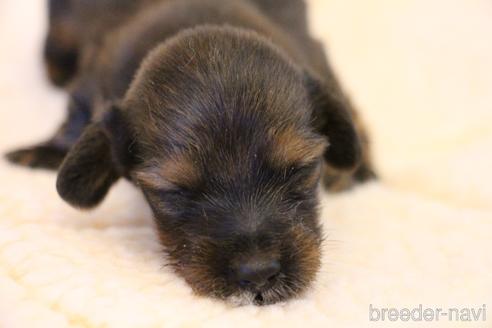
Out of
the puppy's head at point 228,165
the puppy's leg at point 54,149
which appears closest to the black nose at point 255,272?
the puppy's head at point 228,165

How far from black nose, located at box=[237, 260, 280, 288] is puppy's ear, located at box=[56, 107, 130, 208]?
67 cm

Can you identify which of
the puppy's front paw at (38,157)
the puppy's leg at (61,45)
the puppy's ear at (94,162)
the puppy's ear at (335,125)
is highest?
the puppy's ear at (335,125)

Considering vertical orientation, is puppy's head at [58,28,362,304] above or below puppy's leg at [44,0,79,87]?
above

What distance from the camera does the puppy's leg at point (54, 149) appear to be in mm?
2676

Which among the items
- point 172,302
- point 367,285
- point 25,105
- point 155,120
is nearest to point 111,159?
point 155,120

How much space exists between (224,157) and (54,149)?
1.27 m

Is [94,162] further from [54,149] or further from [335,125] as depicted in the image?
[335,125]

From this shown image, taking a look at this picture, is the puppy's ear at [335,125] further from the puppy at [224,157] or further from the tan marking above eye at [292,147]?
the tan marking above eye at [292,147]

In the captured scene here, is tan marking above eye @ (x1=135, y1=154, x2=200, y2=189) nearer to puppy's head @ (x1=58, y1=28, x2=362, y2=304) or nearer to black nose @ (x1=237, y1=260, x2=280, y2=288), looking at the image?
puppy's head @ (x1=58, y1=28, x2=362, y2=304)

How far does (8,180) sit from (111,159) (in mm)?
522

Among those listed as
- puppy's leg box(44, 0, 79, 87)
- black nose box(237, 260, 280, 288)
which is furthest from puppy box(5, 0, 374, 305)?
puppy's leg box(44, 0, 79, 87)

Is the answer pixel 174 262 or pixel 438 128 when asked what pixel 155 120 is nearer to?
pixel 174 262

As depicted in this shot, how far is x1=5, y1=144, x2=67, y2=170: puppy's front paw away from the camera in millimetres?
2668

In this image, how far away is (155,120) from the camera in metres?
1.92
